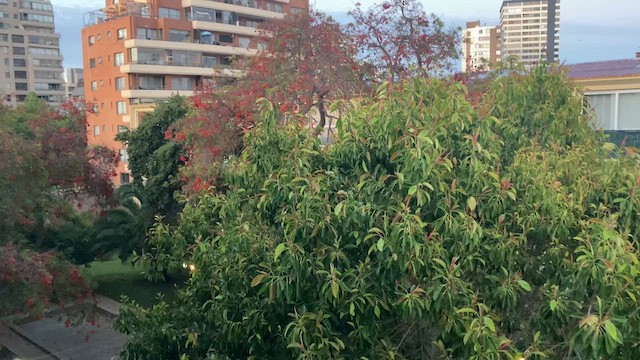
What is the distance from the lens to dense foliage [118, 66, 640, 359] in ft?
15.1

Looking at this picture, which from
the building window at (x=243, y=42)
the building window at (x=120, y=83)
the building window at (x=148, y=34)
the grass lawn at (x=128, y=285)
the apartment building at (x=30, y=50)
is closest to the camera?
the grass lawn at (x=128, y=285)

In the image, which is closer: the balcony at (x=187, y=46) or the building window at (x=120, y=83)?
the balcony at (x=187, y=46)

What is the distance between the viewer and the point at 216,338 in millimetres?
6121

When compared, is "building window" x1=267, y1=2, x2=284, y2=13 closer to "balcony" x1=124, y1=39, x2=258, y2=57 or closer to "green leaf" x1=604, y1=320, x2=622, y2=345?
"balcony" x1=124, y1=39, x2=258, y2=57

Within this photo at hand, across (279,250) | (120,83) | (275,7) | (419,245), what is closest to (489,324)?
(419,245)

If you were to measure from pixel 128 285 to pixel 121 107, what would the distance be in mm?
27096

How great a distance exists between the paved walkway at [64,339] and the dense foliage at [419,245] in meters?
7.89

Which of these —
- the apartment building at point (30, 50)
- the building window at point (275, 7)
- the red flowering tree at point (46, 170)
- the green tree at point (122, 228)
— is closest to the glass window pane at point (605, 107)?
the red flowering tree at point (46, 170)

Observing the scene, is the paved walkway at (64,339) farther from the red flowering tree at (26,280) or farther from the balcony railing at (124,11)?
the balcony railing at (124,11)

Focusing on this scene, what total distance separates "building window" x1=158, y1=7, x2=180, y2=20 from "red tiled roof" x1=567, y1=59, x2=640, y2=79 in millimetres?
31920

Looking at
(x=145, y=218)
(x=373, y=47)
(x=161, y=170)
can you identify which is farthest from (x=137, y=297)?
(x=373, y=47)

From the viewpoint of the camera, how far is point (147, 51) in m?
41.8

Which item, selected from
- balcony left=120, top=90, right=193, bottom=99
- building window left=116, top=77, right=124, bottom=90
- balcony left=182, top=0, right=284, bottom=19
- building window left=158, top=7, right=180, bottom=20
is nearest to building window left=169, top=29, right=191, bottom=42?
building window left=158, top=7, right=180, bottom=20

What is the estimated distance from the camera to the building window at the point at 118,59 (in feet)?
140
